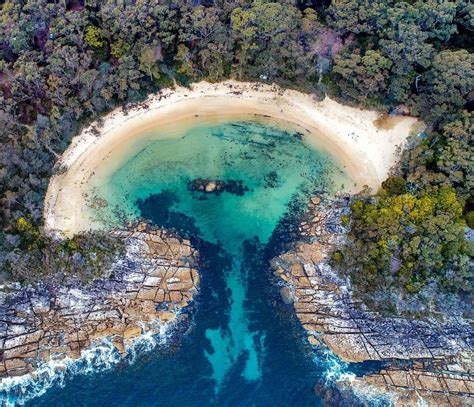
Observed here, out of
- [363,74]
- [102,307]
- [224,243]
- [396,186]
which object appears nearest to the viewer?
[102,307]

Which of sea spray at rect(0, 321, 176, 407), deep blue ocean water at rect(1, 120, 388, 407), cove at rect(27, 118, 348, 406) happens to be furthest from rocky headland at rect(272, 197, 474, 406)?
sea spray at rect(0, 321, 176, 407)

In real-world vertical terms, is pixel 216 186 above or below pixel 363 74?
below

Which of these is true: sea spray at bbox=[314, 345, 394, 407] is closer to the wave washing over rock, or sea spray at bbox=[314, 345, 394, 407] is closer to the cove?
the cove

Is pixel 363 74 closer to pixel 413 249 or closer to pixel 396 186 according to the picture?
pixel 396 186

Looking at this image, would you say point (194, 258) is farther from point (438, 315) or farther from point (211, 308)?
point (438, 315)

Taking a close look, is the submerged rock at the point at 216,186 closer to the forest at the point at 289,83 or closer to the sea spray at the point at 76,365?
the forest at the point at 289,83

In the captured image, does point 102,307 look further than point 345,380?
Yes

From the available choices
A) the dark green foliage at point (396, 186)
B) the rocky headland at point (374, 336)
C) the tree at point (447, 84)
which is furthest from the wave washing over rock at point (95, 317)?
the tree at point (447, 84)

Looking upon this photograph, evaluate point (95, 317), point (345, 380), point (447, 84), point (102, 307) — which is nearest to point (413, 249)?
point (345, 380)
